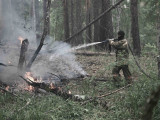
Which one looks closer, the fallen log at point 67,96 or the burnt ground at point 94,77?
the fallen log at point 67,96

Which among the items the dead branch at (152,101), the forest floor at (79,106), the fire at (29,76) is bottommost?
the forest floor at (79,106)

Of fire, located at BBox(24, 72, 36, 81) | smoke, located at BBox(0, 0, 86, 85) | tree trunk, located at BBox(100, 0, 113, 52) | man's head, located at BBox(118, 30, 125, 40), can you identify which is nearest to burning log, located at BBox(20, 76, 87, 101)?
fire, located at BBox(24, 72, 36, 81)

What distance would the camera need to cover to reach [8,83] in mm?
7863

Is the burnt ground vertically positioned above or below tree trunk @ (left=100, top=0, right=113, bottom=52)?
below

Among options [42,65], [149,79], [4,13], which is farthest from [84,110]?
[4,13]

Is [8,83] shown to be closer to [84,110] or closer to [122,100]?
[84,110]

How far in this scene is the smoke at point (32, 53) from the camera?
9773 millimetres

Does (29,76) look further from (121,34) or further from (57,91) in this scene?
(121,34)

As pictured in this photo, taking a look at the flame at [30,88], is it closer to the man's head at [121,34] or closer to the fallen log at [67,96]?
the fallen log at [67,96]

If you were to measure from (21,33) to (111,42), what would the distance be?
753cm

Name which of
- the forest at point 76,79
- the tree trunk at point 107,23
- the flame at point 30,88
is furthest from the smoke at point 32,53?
the tree trunk at point 107,23

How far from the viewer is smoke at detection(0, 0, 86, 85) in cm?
977

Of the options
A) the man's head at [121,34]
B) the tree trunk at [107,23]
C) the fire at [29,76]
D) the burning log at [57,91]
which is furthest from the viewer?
the tree trunk at [107,23]

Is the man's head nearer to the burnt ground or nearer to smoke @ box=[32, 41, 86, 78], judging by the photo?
the burnt ground
